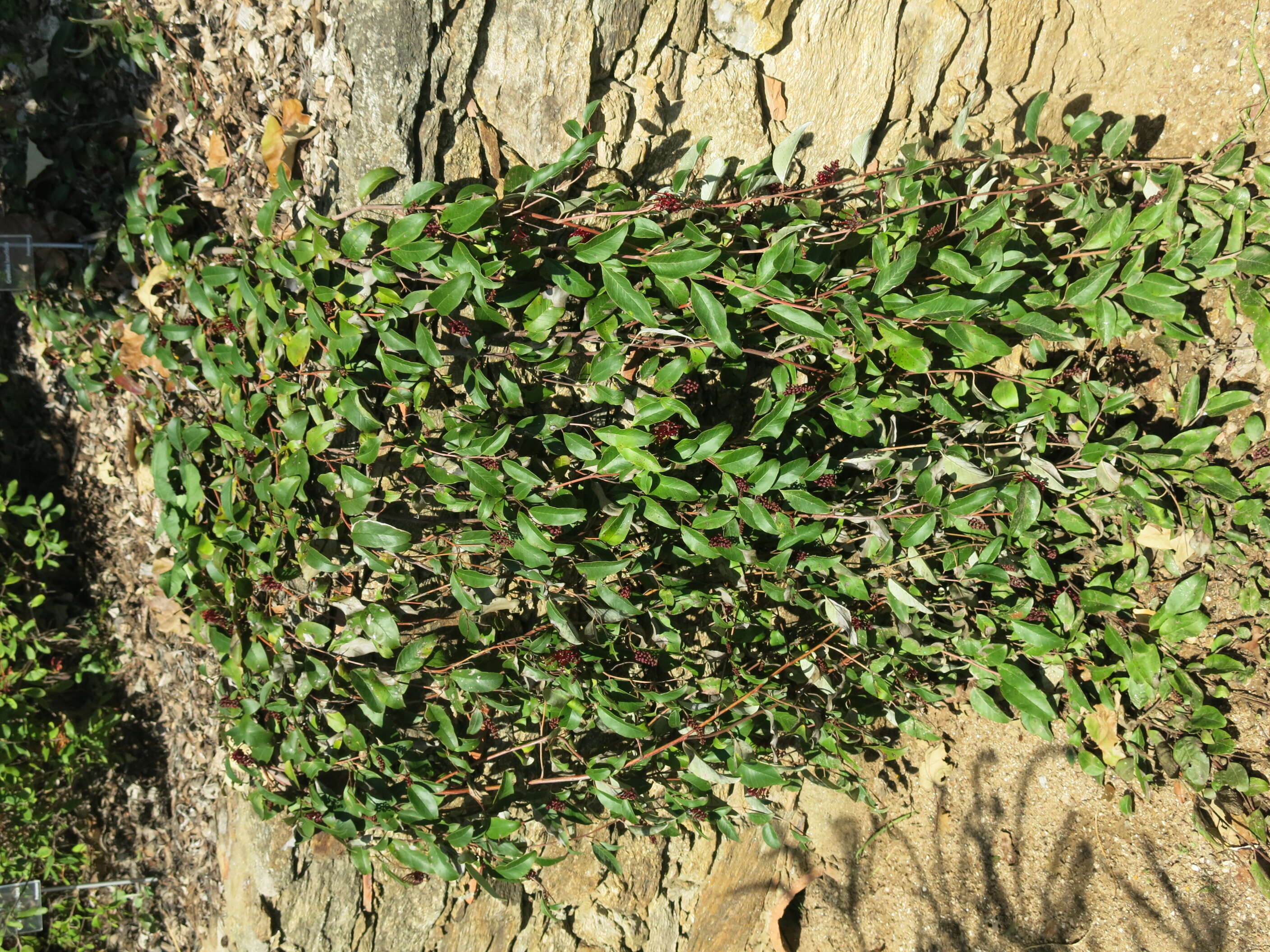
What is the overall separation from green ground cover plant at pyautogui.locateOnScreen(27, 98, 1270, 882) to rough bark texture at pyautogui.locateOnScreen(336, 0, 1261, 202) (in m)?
0.14

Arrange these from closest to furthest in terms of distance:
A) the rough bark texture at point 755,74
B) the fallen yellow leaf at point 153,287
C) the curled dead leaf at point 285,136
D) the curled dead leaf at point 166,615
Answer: the rough bark texture at point 755,74, the curled dead leaf at point 285,136, the fallen yellow leaf at point 153,287, the curled dead leaf at point 166,615

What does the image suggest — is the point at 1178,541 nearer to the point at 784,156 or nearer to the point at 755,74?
the point at 784,156

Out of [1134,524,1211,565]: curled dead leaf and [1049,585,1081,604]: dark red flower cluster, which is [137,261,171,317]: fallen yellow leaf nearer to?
[1049,585,1081,604]: dark red flower cluster

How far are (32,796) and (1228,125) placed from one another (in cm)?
485

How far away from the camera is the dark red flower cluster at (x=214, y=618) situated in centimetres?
218

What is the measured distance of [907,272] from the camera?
1.88m

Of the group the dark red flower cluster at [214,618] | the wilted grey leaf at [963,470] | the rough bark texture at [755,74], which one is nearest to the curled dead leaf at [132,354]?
the dark red flower cluster at [214,618]

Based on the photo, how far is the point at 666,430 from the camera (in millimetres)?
1917

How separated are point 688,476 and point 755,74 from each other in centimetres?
126

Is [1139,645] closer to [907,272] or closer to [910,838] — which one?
[910,838]

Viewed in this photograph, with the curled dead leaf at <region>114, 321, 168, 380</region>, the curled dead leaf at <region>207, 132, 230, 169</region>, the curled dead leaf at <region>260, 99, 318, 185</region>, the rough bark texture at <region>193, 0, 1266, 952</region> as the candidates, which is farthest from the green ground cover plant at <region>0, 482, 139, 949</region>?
the curled dead leaf at <region>260, 99, 318, 185</region>

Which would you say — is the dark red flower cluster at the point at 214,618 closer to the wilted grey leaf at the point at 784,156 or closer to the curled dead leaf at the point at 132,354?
the curled dead leaf at the point at 132,354

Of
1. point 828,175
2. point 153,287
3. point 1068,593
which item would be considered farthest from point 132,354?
point 1068,593

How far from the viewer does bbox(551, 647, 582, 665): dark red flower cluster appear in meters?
2.11
